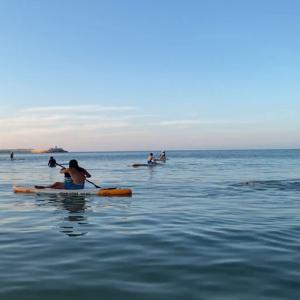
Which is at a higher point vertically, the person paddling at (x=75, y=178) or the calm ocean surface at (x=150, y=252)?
the person paddling at (x=75, y=178)

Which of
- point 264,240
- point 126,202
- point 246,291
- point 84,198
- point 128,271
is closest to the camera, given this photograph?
point 246,291

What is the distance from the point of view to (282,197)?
69.6ft

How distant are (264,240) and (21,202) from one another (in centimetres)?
1215

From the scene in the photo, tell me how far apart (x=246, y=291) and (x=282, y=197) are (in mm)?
14782

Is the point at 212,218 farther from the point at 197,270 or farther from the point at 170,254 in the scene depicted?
the point at 197,270

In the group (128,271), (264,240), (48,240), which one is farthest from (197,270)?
(48,240)

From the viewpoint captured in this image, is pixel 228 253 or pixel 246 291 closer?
pixel 246 291

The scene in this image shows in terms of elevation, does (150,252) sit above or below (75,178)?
below

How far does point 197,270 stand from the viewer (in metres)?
8.34

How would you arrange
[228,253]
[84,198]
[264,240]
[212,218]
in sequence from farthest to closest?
1. [84,198]
2. [212,218]
3. [264,240]
4. [228,253]

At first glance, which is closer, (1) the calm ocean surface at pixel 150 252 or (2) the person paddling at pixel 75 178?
(1) the calm ocean surface at pixel 150 252

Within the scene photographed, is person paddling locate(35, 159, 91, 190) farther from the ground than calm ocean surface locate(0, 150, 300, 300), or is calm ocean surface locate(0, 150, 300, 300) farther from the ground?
person paddling locate(35, 159, 91, 190)

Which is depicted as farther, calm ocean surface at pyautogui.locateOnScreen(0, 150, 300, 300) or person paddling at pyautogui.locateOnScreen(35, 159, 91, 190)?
person paddling at pyautogui.locateOnScreen(35, 159, 91, 190)

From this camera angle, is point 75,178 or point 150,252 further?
point 75,178
